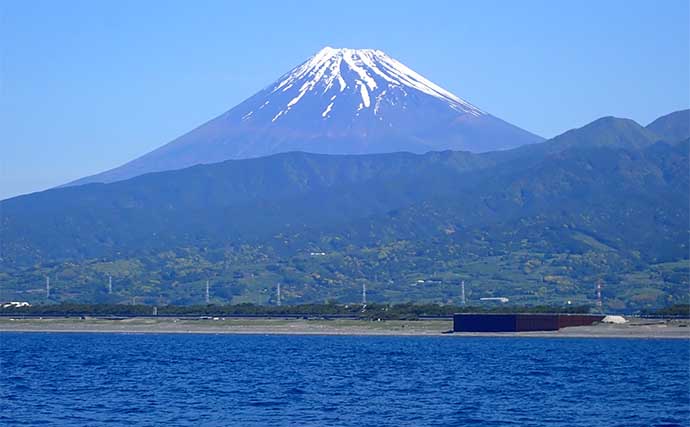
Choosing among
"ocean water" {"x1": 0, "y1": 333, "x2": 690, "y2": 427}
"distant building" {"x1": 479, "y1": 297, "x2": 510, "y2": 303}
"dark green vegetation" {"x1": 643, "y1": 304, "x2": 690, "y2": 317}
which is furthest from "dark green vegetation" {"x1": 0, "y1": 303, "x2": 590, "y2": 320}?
"distant building" {"x1": 479, "y1": 297, "x2": 510, "y2": 303}

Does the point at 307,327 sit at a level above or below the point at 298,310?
below

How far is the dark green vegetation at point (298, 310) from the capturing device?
132375 mm

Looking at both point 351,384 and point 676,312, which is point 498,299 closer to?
point 676,312

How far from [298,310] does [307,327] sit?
15.9m

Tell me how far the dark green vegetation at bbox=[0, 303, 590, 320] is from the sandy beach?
4.47 meters

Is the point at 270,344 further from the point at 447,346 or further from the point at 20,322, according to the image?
the point at 20,322

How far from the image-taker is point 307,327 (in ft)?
406

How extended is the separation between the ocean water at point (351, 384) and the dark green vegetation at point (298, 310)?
27491 millimetres

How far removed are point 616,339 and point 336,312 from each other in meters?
37.2

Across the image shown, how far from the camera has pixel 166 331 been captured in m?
126

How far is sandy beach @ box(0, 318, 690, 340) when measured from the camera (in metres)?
109

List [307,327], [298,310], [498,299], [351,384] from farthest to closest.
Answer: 1. [498,299]
2. [298,310]
3. [307,327]
4. [351,384]

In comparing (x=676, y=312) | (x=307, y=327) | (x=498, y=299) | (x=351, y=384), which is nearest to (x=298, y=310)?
(x=307, y=327)

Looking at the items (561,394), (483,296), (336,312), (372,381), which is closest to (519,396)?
(561,394)
